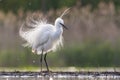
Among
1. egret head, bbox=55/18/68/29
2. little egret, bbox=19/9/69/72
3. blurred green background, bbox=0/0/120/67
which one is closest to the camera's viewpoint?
egret head, bbox=55/18/68/29

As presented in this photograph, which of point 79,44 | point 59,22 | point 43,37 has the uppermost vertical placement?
point 59,22

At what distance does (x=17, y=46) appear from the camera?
53.9ft

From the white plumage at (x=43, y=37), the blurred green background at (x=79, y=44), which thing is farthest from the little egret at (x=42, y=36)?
the blurred green background at (x=79, y=44)

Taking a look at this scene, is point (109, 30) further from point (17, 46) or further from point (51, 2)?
point (51, 2)

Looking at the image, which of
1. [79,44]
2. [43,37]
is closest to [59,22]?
[43,37]

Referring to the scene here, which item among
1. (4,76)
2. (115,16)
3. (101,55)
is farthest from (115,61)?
(4,76)

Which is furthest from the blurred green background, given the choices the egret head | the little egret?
the egret head

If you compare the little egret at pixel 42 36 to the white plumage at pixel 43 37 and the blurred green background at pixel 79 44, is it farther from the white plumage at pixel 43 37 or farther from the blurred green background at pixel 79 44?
the blurred green background at pixel 79 44

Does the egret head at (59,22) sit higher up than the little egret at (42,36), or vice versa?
the egret head at (59,22)

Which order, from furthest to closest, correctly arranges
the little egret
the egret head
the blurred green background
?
the blurred green background < the little egret < the egret head

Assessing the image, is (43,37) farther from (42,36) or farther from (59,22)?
(59,22)

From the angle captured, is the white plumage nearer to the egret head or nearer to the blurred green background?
the egret head

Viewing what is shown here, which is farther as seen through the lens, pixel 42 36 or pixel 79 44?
pixel 79 44

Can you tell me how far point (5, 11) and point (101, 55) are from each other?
503 cm
